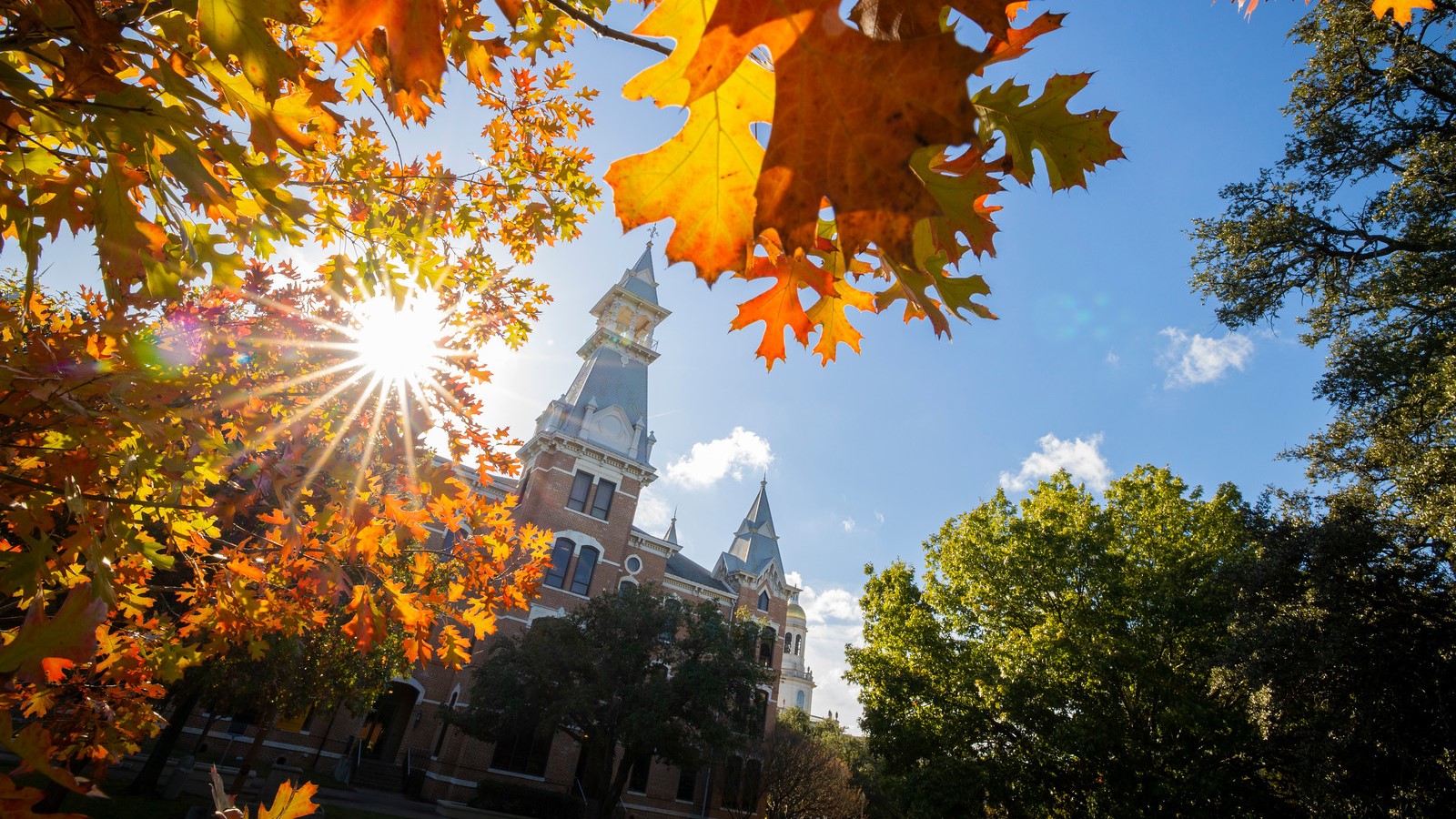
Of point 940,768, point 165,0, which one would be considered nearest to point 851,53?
point 165,0

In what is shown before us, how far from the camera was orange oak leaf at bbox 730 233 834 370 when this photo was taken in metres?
1.35

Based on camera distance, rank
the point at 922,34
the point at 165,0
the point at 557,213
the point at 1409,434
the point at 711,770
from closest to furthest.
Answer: the point at 922,34 < the point at 165,0 < the point at 557,213 < the point at 1409,434 < the point at 711,770

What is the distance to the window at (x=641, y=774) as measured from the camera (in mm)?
25078

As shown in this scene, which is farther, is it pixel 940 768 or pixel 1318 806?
pixel 940 768

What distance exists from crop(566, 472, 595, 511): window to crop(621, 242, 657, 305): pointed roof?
11.0 metres

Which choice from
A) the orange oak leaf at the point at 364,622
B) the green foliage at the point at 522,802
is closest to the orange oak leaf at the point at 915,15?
the orange oak leaf at the point at 364,622

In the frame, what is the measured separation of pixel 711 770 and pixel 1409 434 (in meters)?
24.4

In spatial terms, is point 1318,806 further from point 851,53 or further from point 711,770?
point 711,770

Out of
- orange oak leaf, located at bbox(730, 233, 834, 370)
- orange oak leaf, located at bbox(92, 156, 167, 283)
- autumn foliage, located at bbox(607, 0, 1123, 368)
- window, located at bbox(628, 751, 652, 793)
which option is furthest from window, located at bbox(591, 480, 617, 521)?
autumn foliage, located at bbox(607, 0, 1123, 368)

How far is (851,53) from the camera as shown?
30.4 inches

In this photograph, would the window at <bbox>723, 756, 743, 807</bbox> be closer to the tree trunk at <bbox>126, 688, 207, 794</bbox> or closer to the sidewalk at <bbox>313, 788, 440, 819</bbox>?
the sidewalk at <bbox>313, 788, 440, 819</bbox>

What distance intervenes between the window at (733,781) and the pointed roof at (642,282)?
22.3 m

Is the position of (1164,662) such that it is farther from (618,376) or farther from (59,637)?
(618,376)

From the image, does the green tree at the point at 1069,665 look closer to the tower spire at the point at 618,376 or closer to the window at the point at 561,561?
the window at the point at 561,561
